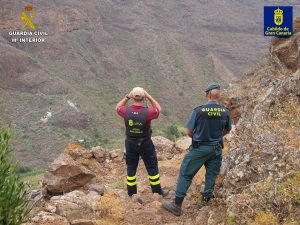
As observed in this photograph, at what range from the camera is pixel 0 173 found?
392cm

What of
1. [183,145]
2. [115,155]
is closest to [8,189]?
[115,155]

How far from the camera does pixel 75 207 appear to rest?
5531mm

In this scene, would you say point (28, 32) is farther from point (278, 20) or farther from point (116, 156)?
point (278, 20)

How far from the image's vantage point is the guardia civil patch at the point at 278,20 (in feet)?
31.2

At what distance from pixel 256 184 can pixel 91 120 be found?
54139 mm

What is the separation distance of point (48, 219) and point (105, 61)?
81109 mm

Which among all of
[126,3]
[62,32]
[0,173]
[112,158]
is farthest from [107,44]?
[0,173]

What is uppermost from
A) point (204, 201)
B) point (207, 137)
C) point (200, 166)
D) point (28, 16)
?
point (28, 16)

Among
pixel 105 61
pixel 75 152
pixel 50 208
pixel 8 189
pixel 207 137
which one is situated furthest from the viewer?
pixel 105 61

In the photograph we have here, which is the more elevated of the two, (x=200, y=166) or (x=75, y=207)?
(x=200, y=166)

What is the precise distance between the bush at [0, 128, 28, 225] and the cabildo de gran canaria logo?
77.5 m

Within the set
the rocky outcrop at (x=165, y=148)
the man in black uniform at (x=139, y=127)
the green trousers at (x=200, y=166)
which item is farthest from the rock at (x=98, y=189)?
the rocky outcrop at (x=165, y=148)

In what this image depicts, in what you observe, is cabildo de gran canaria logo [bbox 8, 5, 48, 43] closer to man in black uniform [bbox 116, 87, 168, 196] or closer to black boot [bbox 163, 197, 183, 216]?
man in black uniform [bbox 116, 87, 168, 196]

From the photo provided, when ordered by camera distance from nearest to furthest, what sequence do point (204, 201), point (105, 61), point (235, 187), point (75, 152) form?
point (235, 187)
point (204, 201)
point (75, 152)
point (105, 61)
